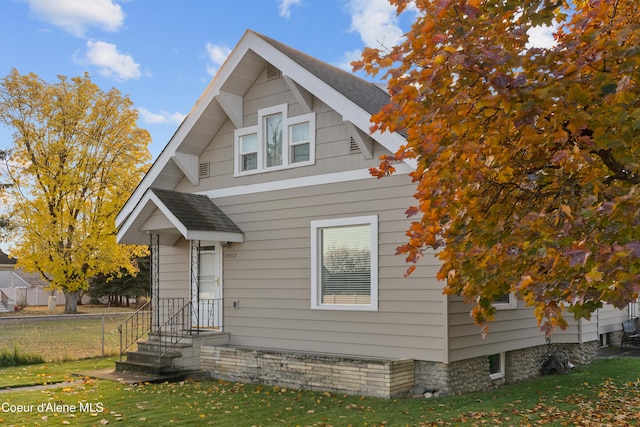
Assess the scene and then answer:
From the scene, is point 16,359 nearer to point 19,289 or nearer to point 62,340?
point 62,340

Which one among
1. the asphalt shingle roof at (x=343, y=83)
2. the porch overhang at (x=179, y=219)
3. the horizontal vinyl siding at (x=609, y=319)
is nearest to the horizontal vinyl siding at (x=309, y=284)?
the porch overhang at (x=179, y=219)

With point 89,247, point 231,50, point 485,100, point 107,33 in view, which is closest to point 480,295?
point 485,100

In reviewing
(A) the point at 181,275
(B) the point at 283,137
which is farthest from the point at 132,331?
(B) the point at 283,137

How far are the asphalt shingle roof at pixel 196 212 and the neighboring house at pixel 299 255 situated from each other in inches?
1.6

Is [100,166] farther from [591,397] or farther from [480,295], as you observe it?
[480,295]

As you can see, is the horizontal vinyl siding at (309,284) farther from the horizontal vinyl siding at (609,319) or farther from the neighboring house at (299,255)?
the horizontal vinyl siding at (609,319)

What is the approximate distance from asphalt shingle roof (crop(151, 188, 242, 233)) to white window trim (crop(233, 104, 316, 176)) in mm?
1037

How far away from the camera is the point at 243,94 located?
14.0 meters

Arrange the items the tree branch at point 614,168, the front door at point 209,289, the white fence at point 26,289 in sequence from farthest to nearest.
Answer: the white fence at point 26,289 < the front door at point 209,289 < the tree branch at point 614,168

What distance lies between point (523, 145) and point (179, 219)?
899 cm

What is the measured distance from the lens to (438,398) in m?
10.3

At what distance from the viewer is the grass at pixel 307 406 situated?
850cm

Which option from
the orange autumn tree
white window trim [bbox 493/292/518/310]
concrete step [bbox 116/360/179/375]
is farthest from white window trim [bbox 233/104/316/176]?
the orange autumn tree

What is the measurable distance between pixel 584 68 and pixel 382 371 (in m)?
6.62
